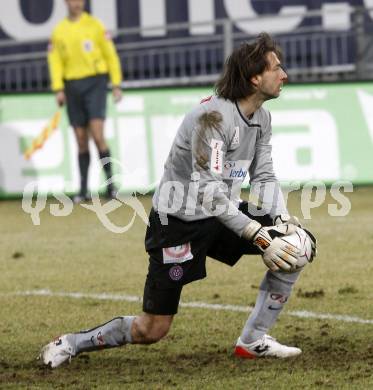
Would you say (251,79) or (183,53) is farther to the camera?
(183,53)

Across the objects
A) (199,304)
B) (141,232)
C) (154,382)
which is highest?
(154,382)

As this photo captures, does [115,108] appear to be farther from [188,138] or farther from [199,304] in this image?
[188,138]

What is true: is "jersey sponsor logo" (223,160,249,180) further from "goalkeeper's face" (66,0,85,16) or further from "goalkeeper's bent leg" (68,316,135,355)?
"goalkeeper's face" (66,0,85,16)

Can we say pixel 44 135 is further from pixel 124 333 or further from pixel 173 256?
pixel 173 256

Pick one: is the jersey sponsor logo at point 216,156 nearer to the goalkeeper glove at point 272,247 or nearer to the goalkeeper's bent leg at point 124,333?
the goalkeeper glove at point 272,247

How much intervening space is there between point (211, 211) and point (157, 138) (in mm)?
10657

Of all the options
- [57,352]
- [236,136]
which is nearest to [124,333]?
[57,352]

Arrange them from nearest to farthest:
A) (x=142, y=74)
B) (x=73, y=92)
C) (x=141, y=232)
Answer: (x=141, y=232)
(x=73, y=92)
(x=142, y=74)

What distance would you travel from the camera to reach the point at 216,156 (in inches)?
269

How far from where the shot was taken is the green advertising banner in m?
17.3

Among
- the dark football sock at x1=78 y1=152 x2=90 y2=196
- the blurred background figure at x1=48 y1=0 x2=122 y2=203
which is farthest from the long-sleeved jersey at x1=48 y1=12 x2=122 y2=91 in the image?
the dark football sock at x1=78 y1=152 x2=90 y2=196

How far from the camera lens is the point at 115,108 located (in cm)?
1764

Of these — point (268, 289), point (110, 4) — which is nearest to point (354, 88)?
point (110, 4)

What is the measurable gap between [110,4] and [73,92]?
6.53m
